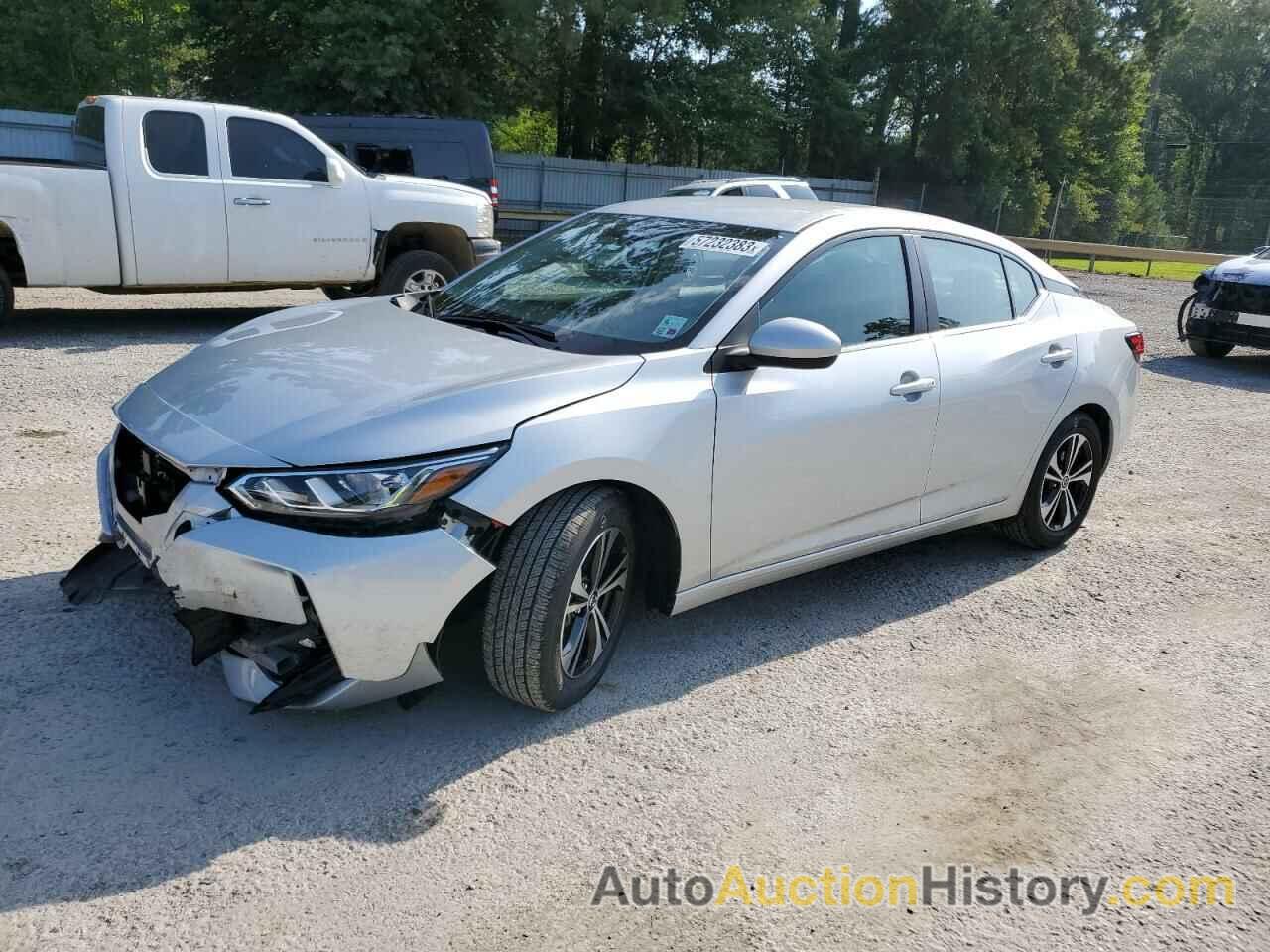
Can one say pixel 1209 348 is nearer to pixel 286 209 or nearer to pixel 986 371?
pixel 986 371

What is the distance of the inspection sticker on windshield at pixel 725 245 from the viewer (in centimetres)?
401

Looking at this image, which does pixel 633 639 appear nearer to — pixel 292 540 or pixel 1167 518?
pixel 292 540

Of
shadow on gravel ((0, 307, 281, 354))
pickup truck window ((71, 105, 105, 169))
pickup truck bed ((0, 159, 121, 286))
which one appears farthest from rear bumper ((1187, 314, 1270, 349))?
pickup truck window ((71, 105, 105, 169))

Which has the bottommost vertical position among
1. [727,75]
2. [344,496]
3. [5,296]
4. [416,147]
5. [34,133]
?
[5,296]

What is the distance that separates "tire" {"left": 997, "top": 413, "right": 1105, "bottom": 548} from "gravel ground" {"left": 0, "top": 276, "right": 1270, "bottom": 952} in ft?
1.03

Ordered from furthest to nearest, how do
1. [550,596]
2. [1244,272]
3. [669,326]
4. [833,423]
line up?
[1244,272] < [833,423] < [669,326] < [550,596]

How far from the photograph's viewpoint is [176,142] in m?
9.00

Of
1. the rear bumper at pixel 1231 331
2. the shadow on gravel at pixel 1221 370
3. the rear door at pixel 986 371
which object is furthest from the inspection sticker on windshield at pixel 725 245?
the rear bumper at pixel 1231 331

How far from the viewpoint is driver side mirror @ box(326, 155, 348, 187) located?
9.86 m

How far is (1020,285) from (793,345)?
207 centimetres

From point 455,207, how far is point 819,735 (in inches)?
325

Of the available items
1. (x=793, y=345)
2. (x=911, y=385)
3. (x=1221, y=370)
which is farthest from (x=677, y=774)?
(x=1221, y=370)

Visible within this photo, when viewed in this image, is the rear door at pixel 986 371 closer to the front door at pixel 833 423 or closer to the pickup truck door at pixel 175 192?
the front door at pixel 833 423

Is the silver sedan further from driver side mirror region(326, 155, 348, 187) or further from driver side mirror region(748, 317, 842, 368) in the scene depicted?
driver side mirror region(326, 155, 348, 187)
